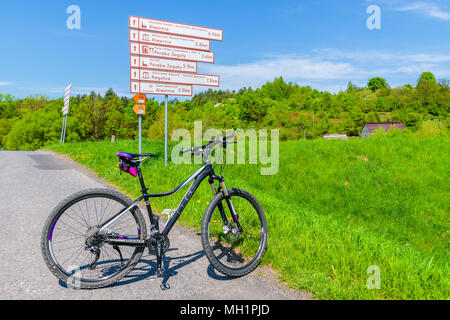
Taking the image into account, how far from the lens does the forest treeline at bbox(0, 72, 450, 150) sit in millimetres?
63344

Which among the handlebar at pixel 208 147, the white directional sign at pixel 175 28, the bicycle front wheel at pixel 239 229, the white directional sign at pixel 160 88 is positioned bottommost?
the bicycle front wheel at pixel 239 229

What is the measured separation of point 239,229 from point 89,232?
5.38 ft

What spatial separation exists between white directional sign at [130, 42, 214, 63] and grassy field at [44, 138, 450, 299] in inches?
135

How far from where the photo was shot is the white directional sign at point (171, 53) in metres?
9.19

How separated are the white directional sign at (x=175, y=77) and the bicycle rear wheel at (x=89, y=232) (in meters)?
6.88

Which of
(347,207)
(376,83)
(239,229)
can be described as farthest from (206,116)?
(376,83)

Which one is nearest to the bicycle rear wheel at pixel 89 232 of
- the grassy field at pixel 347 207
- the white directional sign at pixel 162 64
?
the grassy field at pixel 347 207

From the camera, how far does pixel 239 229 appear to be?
3.62 metres

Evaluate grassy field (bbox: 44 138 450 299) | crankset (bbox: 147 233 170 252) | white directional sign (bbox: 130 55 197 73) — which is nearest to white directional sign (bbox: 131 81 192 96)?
white directional sign (bbox: 130 55 197 73)

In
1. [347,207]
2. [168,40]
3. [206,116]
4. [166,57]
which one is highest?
[206,116]

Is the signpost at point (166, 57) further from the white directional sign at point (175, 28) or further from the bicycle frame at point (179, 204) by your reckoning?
the bicycle frame at point (179, 204)

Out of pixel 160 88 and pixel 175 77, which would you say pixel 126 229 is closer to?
pixel 160 88
